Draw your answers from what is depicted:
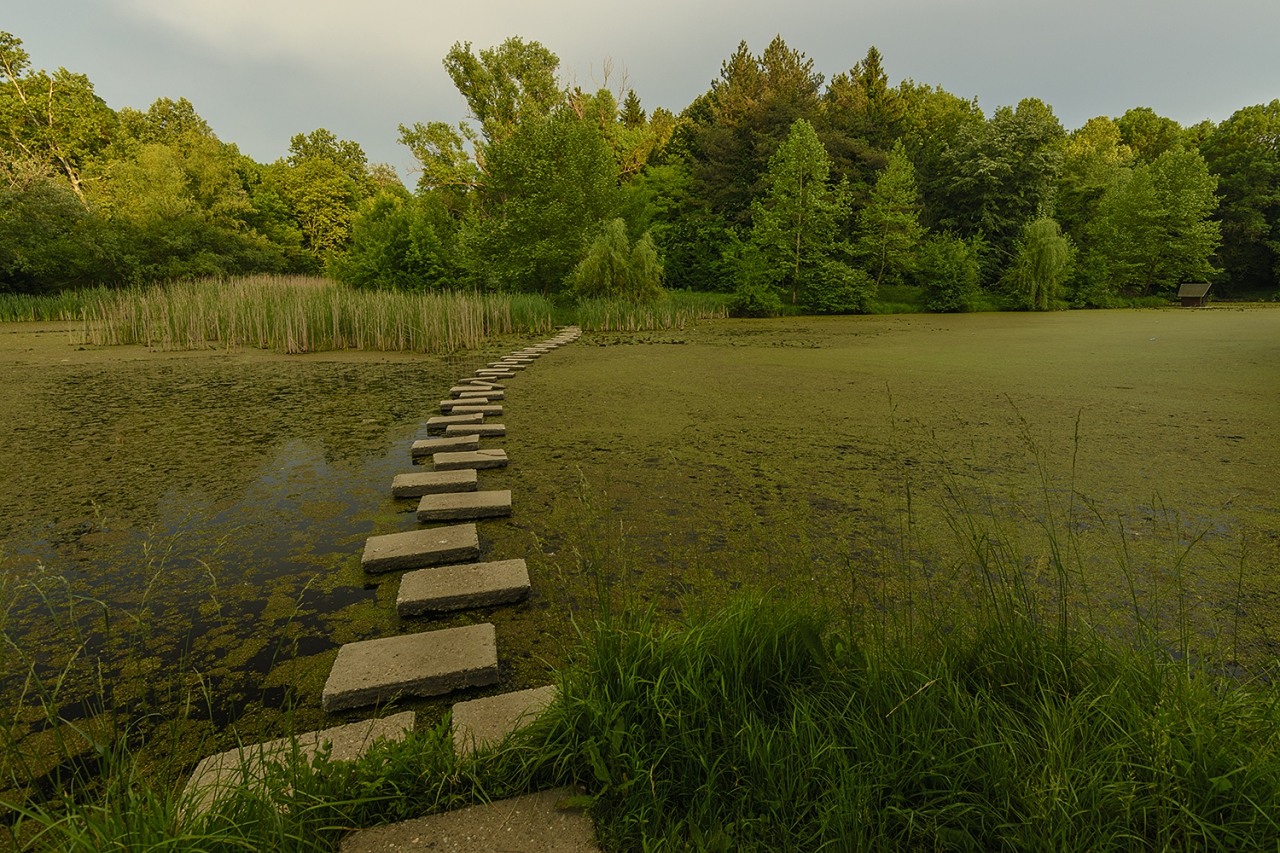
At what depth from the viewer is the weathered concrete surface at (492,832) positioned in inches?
33.0

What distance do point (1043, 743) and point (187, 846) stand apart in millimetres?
1298

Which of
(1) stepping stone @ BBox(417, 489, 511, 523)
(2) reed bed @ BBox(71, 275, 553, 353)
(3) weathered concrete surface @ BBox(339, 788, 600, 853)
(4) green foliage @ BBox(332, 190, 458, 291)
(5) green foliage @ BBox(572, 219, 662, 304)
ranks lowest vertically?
(3) weathered concrete surface @ BBox(339, 788, 600, 853)

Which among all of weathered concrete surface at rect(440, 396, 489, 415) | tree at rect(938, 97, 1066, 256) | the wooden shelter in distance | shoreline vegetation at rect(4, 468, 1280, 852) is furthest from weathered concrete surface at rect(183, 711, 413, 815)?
the wooden shelter in distance

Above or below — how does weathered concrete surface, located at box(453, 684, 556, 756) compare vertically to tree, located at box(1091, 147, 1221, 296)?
below

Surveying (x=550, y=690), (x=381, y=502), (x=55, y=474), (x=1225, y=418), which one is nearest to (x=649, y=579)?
(x=550, y=690)

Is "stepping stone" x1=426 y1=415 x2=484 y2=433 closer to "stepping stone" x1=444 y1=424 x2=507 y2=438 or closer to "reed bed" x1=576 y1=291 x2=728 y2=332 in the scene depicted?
"stepping stone" x1=444 y1=424 x2=507 y2=438

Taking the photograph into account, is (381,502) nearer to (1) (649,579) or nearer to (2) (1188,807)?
(1) (649,579)

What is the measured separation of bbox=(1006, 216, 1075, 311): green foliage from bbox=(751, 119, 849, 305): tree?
5131 millimetres

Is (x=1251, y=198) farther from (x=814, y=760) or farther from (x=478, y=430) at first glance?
(x=814, y=760)

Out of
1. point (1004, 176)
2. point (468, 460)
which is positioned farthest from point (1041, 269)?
point (468, 460)

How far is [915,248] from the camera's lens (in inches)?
755

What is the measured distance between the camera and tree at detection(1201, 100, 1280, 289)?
21.3 m

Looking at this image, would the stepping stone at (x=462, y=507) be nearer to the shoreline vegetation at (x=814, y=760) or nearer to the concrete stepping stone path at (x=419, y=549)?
the concrete stepping stone path at (x=419, y=549)

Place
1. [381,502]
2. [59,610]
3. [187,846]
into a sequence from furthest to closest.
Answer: [381,502] < [59,610] < [187,846]
